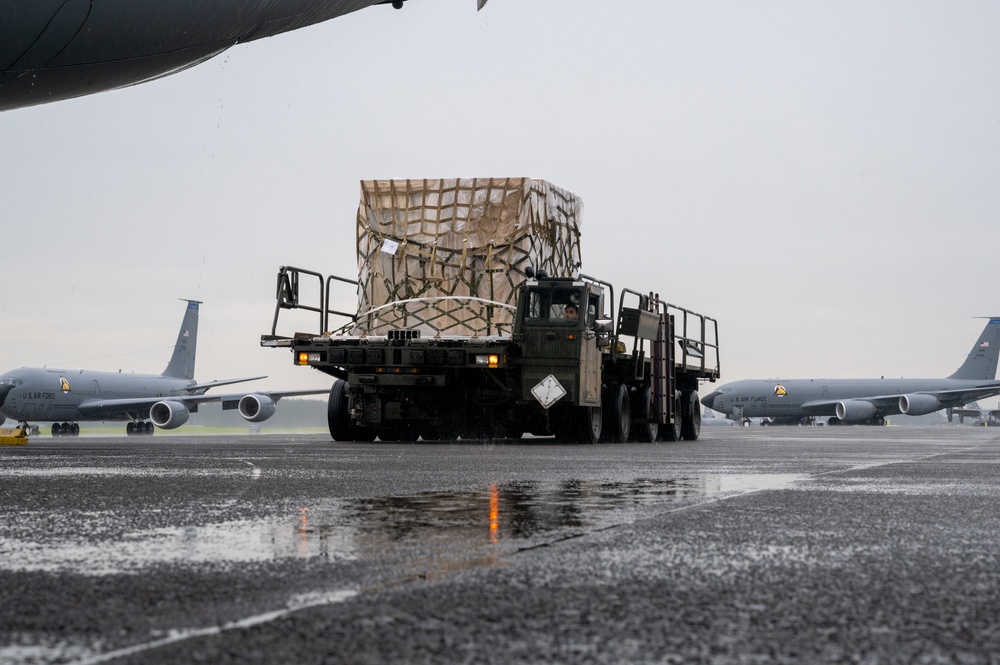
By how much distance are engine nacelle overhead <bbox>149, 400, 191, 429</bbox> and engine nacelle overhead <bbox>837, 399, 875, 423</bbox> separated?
38686mm

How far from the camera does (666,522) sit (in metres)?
4.46

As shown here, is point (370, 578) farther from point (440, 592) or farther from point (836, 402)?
point (836, 402)

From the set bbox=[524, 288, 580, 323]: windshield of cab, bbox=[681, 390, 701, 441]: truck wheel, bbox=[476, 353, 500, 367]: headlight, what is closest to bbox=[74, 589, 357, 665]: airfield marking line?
bbox=[476, 353, 500, 367]: headlight

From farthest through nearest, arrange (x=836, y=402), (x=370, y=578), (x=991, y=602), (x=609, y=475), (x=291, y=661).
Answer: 1. (x=836, y=402)
2. (x=609, y=475)
3. (x=370, y=578)
4. (x=991, y=602)
5. (x=291, y=661)

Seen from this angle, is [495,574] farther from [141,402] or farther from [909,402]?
[909,402]

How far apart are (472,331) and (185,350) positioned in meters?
41.0

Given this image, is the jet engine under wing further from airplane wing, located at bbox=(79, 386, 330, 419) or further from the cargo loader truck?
the cargo loader truck

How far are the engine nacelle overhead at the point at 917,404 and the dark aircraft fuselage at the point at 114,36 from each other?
59219mm

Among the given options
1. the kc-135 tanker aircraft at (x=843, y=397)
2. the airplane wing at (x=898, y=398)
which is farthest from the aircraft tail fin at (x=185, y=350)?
the airplane wing at (x=898, y=398)

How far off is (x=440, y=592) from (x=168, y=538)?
4.98ft

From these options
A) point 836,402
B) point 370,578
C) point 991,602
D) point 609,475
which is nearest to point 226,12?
point 609,475

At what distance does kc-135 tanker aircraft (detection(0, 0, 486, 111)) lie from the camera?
359 inches

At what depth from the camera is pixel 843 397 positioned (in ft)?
216

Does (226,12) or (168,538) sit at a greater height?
(226,12)
